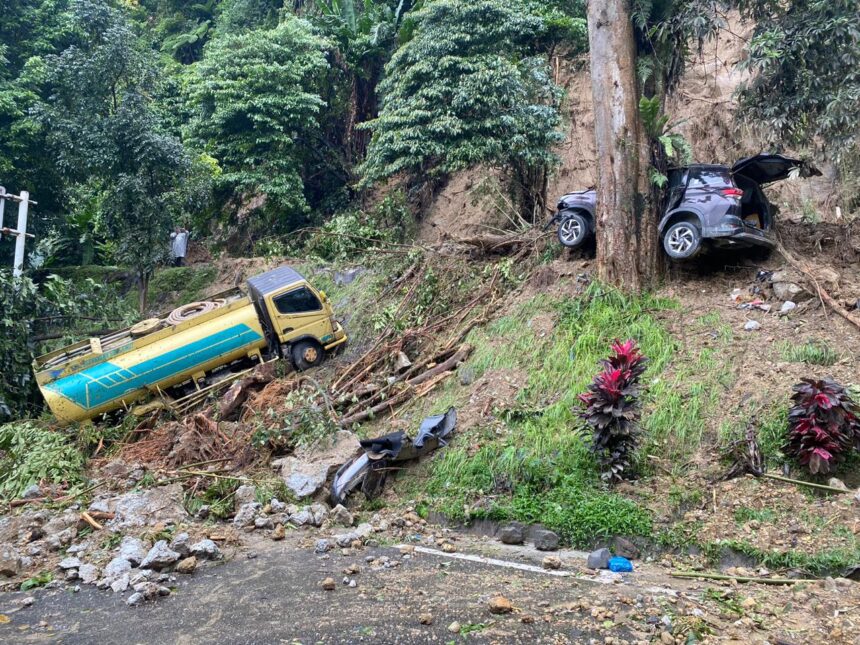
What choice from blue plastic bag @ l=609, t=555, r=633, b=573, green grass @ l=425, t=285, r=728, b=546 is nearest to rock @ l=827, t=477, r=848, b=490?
green grass @ l=425, t=285, r=728, b=546

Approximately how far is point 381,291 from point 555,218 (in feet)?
12.5

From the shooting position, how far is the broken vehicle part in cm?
871

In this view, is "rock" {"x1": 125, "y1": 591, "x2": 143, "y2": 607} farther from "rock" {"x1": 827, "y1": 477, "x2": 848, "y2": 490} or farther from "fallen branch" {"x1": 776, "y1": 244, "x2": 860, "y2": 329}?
"fallen branch" {"x1": 776, "y1": 244, "x2": 860, "y2": 329}

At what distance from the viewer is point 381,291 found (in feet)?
47.6

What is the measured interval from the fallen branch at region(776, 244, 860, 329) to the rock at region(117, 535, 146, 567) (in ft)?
27.6

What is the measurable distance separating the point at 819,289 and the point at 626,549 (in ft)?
16.3

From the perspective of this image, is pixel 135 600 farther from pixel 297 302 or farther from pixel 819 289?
pixel 819 289

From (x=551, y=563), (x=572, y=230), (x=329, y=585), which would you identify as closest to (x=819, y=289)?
(x=572, y=230)

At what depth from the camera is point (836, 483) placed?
22.9 ft

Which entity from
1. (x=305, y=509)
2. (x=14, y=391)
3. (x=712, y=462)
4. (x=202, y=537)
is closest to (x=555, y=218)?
(x=712, y=462)

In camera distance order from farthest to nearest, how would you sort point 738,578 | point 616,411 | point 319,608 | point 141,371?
point 141,371, point 616,411, point 738,578, point 319,608

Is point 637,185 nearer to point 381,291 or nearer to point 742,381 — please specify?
point 742,381

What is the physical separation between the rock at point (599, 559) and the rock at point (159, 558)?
12.2ft

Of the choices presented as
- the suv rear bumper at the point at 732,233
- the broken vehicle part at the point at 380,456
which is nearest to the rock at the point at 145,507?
the broken vehicle part at the point at 380,456
